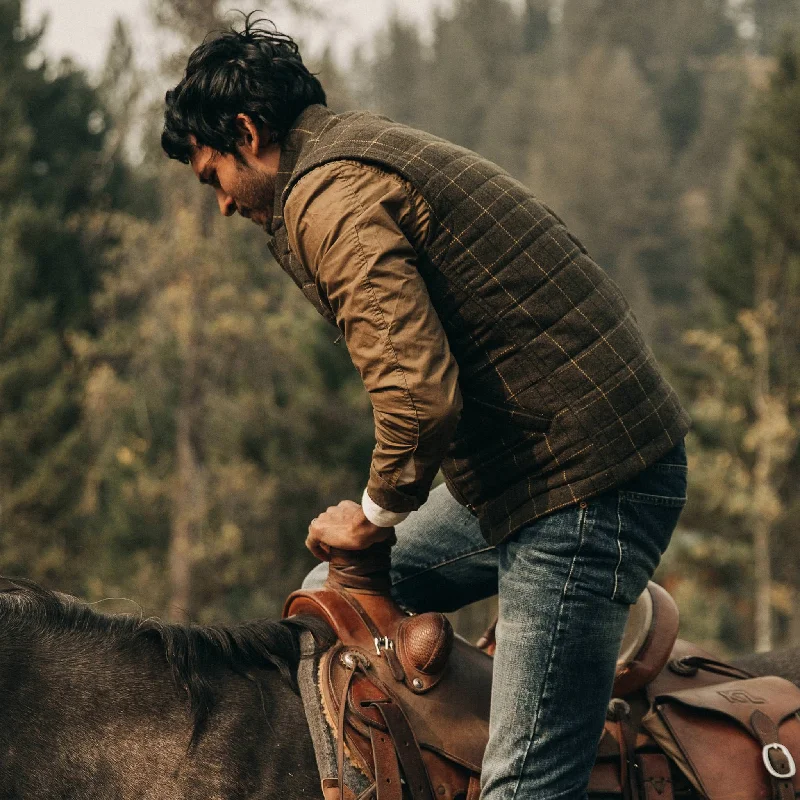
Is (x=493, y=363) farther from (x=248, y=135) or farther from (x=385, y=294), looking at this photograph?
(x=248, y=135)

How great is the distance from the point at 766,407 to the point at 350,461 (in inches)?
290

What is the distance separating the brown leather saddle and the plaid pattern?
462 millimetres

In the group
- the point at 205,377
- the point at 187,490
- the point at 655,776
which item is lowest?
the point at 187,490

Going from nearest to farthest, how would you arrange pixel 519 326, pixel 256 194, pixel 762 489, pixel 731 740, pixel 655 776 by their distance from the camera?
pixel 519 326 < pixel 256 194 < pixel 655 776 < pixel 731 740 < pixel 762 489

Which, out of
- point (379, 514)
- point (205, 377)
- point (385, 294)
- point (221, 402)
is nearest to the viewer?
point (385, 294)

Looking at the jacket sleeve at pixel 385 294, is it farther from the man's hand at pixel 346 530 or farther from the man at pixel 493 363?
the man's hand at pixel 346 530

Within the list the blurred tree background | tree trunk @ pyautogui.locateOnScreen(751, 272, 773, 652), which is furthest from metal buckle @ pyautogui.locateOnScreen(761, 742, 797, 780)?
tree trunk @ pyautogui.locateOnScreen(751, 272, 773, 652)

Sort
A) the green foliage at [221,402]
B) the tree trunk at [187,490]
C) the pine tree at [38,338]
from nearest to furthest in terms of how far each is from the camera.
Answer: the green foliage at [221,402] → the tree trunk at [187,490] → the pine tree at [38,338]

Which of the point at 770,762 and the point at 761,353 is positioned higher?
the point at 770,762

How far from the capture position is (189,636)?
2730 millimetres

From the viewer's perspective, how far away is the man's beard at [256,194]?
273 cm

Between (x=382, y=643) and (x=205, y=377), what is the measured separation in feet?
39.5

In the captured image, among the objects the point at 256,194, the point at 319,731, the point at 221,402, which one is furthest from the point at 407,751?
the point at 221,402

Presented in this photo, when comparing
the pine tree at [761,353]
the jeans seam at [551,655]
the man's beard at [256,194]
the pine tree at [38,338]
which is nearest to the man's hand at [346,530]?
the jeans seam at [551,655]
